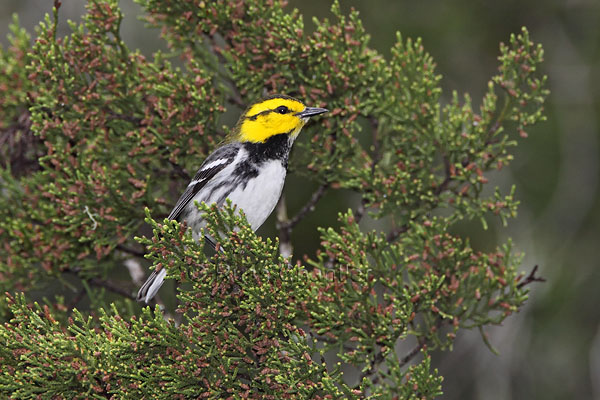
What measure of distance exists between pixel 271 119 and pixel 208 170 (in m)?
0.52

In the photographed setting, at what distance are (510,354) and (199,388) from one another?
4531mm

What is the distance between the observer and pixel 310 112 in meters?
4.73

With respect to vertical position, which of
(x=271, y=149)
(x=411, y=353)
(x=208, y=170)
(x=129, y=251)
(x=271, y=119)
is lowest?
(x=129, y=251)

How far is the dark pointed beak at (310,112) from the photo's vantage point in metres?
4.68

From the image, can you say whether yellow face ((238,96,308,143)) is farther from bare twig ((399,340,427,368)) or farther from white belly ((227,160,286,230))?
bare twig ((399,340,427,368))

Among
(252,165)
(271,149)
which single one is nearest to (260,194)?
(252,165)

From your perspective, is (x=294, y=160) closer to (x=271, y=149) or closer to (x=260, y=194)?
(x=271, y=149)

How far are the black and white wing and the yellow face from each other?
156mm

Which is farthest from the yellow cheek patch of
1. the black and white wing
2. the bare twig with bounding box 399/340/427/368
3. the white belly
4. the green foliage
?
the bare twig with bounding box 399/340/427/368

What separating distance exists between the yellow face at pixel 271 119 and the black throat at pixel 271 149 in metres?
0.03

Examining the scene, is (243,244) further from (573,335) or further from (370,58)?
(573,335)

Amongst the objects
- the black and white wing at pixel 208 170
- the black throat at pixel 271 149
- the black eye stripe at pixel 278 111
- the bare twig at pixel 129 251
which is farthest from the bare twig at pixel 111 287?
the black eye stripe at pixel 278 111

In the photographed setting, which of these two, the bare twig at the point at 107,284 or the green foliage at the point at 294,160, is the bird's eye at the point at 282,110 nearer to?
the green foliage at the point at 294,160

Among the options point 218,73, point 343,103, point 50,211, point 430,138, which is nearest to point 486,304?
point 430,138
